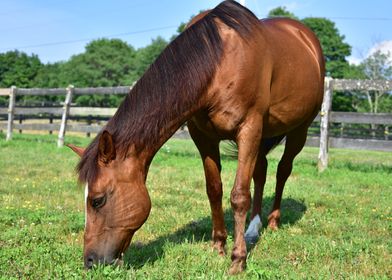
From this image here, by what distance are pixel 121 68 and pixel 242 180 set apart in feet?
182

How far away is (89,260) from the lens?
2748mm

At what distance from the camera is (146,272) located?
288 centimetres

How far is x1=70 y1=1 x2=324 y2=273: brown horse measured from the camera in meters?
2.77

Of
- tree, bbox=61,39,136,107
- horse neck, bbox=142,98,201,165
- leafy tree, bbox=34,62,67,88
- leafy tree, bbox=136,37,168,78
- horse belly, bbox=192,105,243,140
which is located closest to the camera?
A: horse neck, bbox=142,98,201,165

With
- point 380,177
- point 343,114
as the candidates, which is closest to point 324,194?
point 380,177

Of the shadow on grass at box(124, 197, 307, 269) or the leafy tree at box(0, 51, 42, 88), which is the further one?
the leafy tree at box(0, 51, 42, 88)

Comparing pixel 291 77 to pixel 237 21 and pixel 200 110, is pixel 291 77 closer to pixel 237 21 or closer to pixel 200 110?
pixel 237 21

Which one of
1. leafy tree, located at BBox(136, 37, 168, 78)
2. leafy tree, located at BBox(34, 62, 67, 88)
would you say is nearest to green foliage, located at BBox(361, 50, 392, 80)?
leafy tree, located at BBox(136, 37, 168, 78)

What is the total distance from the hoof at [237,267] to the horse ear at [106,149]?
3.71ft

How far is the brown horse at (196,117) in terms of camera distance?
2770 millimetres

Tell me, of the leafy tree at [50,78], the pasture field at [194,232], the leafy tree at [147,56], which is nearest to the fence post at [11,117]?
the pasture field at [194,232]

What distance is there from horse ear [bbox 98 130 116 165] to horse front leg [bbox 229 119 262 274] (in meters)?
0.91

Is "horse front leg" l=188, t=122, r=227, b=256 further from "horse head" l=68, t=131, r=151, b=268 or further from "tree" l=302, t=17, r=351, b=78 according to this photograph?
"tree" l=302, t=17, r=351, b=78

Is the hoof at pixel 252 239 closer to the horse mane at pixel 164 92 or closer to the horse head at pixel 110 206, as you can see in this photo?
the horse head at pixel 110 206
